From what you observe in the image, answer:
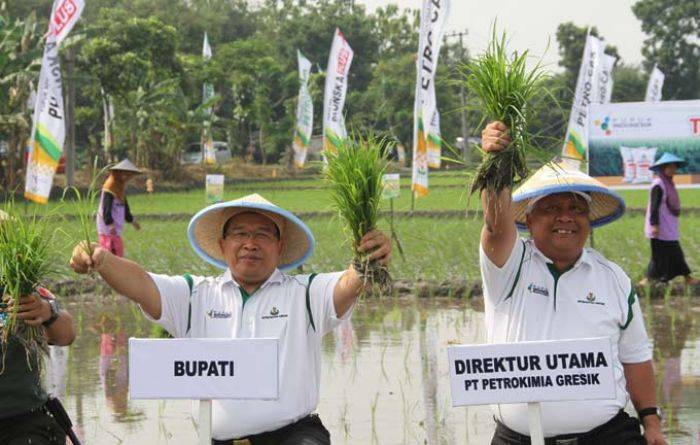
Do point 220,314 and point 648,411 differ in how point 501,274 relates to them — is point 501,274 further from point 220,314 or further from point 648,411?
point 220,314

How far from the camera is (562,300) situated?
400 cm

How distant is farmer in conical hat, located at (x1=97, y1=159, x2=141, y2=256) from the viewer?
39.2 feet

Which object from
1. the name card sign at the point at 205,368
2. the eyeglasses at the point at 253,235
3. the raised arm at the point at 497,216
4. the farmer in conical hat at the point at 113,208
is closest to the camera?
the raised arm at the point at 497,216

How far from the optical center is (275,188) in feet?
127

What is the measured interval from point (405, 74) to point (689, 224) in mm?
38724

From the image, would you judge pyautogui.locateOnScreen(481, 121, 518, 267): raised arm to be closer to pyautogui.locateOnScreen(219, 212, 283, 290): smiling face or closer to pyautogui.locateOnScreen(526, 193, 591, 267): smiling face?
pyautogui.locateOnScreen(526, 193, 591, 267): smiling face

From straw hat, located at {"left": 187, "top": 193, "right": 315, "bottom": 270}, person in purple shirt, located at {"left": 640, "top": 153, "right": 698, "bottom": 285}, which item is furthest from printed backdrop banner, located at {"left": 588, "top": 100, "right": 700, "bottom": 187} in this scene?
straw hat, located at {"left": 187, "top": 193, "right": 315, "bottom": 270}

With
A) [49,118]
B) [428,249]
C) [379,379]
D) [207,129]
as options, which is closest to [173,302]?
[379,379]

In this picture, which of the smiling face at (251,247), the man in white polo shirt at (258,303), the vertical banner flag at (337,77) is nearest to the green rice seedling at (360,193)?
the man in white polo shirt at (258,303)

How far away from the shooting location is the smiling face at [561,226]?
4.06 meters

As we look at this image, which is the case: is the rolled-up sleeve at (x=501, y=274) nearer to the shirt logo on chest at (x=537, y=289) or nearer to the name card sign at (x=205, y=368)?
the shirt logo on chest at (x=537, y=289)

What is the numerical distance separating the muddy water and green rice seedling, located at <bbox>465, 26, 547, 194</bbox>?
2759mm

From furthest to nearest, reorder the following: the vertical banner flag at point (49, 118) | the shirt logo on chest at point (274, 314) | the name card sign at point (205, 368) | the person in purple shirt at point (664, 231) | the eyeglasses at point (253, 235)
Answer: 1. the vertical banner flag at point (49, 118)
2. the person in purple shirt at point (664, 231)
3. the eyeglasses at point (253, 235)
4. the shirt logo on chest at point (274, 314)
5. the name card sign at point (205, 368)

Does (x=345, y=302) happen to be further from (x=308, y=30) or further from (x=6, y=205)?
(x=308, y=30)
